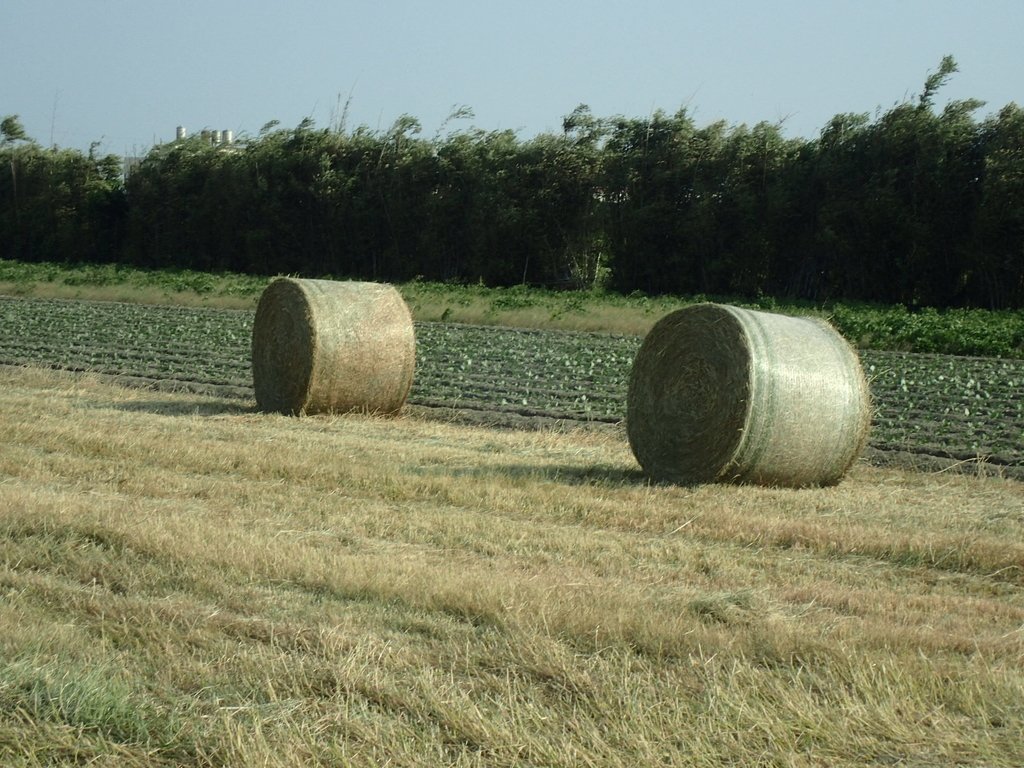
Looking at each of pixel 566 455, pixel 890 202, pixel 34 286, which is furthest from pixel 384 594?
pixel 34 286

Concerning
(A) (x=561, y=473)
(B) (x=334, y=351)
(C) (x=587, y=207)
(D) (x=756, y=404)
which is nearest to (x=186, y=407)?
(B) (x=334, y=351)

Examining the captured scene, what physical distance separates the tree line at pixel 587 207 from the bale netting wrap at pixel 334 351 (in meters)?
20.3

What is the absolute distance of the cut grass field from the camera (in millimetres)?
4199

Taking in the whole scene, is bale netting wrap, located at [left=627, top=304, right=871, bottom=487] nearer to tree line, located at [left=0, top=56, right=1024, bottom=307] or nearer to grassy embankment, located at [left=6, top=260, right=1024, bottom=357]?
grassy embankment, located at [left=6, top=260, right=1024, bottom=357]

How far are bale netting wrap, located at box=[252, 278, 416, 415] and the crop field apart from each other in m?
0.93

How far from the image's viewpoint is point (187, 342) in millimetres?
21094

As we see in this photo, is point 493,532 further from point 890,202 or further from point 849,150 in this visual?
point 849,150

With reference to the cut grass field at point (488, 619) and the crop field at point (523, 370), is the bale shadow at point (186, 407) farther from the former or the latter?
the cut grass field at point (488, 619)

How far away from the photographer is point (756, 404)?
9.50m

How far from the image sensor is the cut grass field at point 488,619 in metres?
4.20

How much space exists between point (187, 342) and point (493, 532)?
14.7 m

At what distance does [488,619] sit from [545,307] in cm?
2532

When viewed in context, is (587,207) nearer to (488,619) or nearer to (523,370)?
(523,370)

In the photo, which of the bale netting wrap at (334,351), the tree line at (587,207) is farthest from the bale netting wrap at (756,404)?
the tree line at (587,207)
